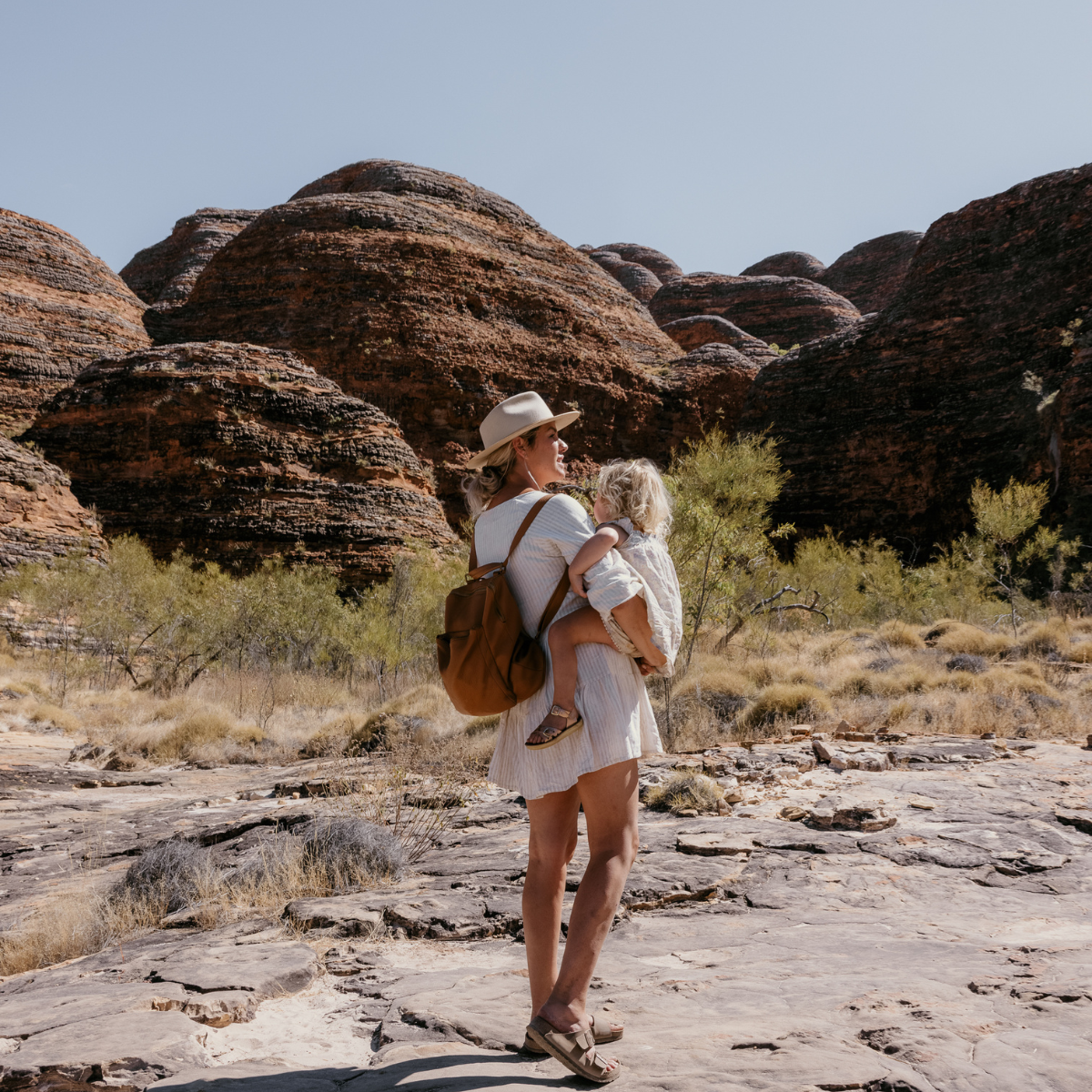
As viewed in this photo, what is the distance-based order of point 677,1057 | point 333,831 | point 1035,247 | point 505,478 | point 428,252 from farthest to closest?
point 428,252, point 1035,247, point 333,831, point 505,478, point 677,1057

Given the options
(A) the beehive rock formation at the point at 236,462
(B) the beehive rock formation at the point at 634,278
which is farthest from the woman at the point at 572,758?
(B) the beehive rock formation at the point at 634,278

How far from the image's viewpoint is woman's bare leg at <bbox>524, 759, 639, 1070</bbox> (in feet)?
6.84

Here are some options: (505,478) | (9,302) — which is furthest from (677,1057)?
(9,302)

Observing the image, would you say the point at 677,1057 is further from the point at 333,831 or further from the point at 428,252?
the point at 428,252

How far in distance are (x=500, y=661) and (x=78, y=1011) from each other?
187cm

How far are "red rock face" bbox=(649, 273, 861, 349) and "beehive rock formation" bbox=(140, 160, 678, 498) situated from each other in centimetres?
2147

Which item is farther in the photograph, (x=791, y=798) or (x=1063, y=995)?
(x=791, y=798)

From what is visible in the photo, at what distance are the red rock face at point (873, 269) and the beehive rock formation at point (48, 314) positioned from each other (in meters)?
55.9

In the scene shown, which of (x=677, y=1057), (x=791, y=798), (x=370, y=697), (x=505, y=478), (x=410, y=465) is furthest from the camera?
(x=410, y=465)

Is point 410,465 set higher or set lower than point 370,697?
higher

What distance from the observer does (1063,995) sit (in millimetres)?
2607

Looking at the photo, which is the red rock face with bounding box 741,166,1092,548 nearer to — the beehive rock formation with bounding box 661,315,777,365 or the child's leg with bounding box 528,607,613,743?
the beehive rock formation with bounding box 661,315,777,365

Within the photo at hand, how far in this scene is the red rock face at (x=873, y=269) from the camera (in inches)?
2788

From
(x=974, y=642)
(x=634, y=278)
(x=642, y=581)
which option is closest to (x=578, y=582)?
(x=642, y=581)
